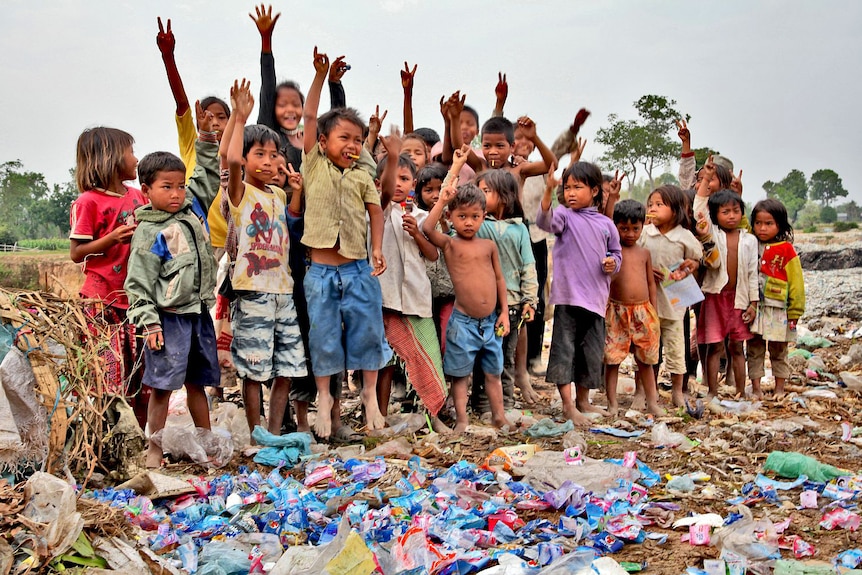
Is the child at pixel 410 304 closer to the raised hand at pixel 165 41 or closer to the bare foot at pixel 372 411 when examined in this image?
the bare foot at pixel 372 411

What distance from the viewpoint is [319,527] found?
3.36 metres

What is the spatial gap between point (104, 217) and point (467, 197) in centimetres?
222

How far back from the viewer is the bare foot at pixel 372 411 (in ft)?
16.3

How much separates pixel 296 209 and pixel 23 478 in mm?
2279

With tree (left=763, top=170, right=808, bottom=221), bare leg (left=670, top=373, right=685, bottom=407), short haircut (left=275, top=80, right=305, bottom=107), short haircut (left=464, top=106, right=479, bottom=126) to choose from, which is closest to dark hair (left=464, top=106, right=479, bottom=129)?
short haircut (left=464, top=106, right=479, bottom=126)

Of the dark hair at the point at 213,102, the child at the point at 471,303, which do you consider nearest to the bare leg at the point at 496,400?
the child at the point at 471,303

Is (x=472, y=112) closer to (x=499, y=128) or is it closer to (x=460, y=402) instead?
(x=499, y=128)

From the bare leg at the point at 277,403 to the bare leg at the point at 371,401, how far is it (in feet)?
1.61

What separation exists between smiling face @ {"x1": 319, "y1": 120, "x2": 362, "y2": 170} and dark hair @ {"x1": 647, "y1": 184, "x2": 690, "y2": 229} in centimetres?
255

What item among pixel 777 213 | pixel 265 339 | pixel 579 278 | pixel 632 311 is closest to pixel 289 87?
pixel 265 339

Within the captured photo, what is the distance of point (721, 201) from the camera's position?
642 centimetres

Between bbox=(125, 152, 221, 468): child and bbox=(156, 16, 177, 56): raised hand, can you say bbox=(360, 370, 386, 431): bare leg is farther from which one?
bbox=(156, 16, 177, 56): raised hand

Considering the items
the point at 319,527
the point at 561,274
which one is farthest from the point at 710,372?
the point at 319,527

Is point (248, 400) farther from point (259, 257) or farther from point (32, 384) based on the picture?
point (32, 384)
